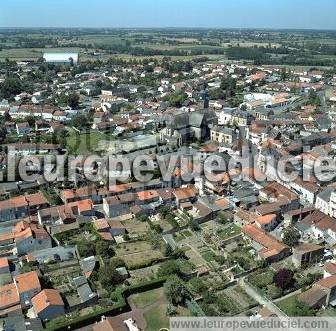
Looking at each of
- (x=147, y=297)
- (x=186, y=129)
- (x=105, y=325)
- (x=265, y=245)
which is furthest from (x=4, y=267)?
(x=186, y=129)

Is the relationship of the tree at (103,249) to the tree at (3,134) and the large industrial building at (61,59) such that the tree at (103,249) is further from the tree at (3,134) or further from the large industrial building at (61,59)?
the large industrial building at (61,59)

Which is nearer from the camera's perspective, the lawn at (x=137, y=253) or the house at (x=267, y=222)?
the lawn at (x=137, y=253)

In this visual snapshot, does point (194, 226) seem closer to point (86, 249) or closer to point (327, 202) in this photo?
point (86, 249)

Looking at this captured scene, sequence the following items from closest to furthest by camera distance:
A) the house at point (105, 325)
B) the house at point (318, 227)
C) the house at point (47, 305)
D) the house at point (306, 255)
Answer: the house at point (105, 325)
the house at point (47, 305)
the house at point (306, 255)
the house at point (318, 227)

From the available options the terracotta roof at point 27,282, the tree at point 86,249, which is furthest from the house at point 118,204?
the terracotta roof at point 27,282

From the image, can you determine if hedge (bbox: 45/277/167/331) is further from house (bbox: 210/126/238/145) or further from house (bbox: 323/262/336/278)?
house (bbox: 210/126/238/145)

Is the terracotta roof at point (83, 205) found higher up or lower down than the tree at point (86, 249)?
higher up

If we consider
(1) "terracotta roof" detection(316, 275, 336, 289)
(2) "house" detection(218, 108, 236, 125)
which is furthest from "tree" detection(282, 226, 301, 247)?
(2) "house" detection(218, 108, 236, 125)
